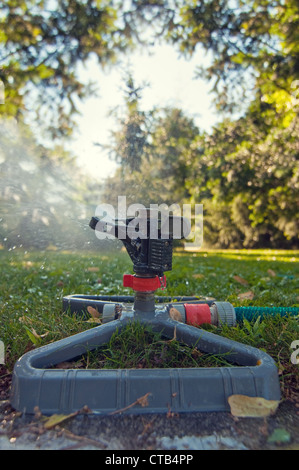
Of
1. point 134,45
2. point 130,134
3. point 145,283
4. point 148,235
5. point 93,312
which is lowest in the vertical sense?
point 93,312

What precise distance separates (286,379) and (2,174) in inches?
107

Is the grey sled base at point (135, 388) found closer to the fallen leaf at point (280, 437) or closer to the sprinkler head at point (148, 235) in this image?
the fallen leaf at point (280, 437)

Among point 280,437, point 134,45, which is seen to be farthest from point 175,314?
point 134,45

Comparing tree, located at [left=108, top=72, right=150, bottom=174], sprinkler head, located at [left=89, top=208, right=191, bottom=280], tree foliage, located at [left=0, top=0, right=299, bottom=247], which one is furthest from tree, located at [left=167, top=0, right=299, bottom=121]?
sprinkler head, located at [left=89, top=208, right=191, bottom=280]

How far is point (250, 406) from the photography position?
1.02m

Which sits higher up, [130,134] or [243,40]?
[243,40]

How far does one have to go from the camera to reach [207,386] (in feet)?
3.45

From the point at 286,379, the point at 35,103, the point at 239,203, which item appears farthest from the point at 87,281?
the point at 239,203

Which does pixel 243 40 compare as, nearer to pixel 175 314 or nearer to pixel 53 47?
pixel 53 47

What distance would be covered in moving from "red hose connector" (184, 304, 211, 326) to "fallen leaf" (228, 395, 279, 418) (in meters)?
0.57

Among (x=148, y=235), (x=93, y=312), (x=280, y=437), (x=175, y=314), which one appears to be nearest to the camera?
(x=280, y=437)

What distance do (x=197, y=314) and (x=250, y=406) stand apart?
0.60 m
